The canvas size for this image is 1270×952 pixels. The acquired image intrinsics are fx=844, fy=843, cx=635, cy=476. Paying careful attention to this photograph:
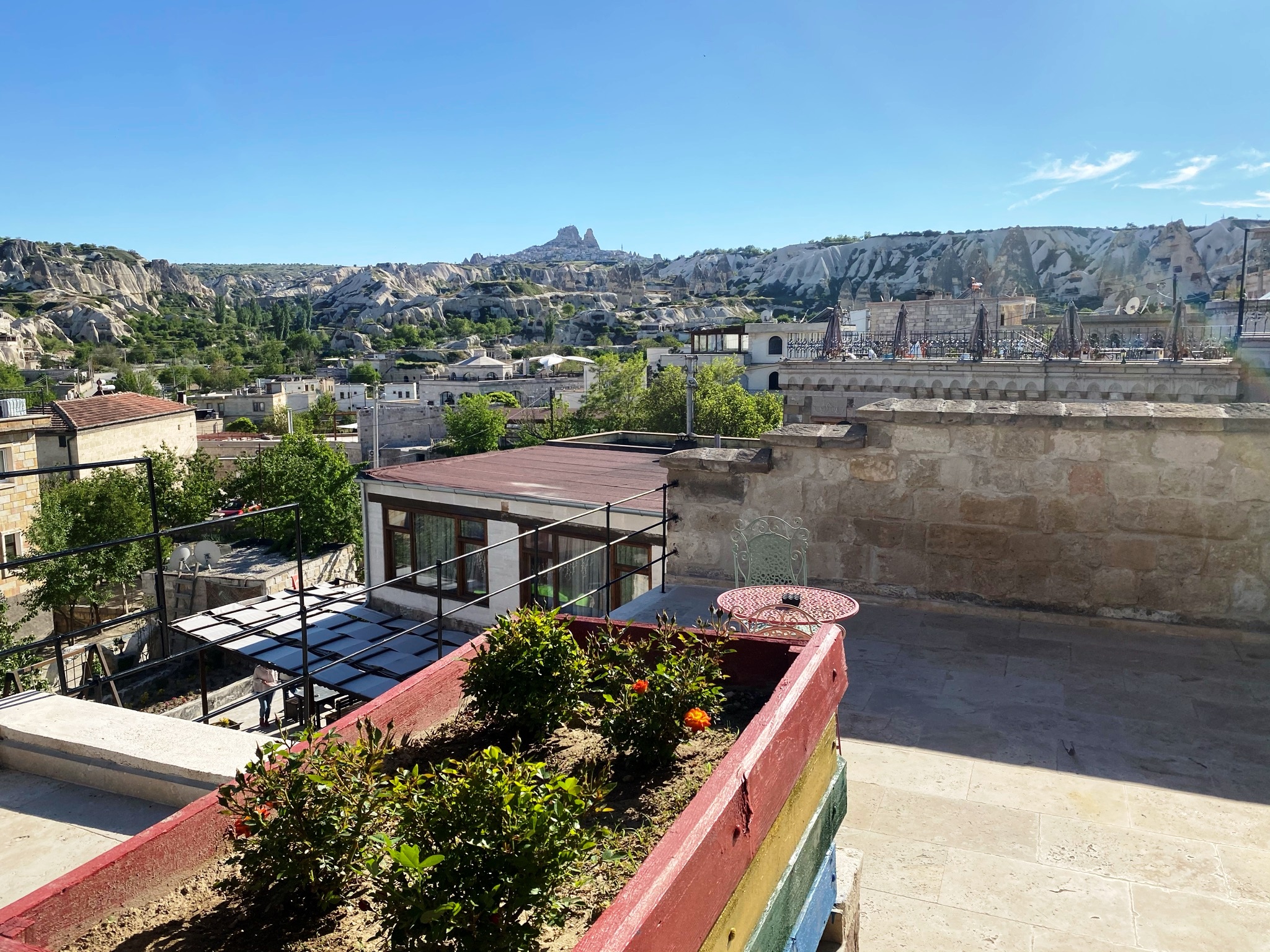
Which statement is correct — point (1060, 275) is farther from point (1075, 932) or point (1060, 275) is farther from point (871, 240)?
point (1075, 932)

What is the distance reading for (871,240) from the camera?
162125 mm

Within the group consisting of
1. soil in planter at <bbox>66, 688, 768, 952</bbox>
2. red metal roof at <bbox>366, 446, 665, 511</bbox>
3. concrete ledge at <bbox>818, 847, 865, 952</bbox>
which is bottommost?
red metal roof at <bbox>366, 446, 665, 511</bbox>

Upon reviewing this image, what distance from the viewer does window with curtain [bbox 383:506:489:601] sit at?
41.0 ft

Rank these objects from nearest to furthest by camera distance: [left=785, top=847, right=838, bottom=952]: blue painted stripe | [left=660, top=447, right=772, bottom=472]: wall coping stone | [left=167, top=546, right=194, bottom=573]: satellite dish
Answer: [left=785, top=847, right=838, bottom=952]: blue painted stripe < [left=660, top=447, right=772, bottom=472]: wall coping stone < [left=167, top=546, right=194, bottom=573]: satellite dish

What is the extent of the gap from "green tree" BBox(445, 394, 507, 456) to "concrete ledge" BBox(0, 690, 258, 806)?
160ft

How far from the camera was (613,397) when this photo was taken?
1976 inches

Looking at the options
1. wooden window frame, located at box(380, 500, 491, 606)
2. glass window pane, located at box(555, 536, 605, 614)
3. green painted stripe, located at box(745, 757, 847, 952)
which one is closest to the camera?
green painted stripe, located at box(745, 757, 847, 952)

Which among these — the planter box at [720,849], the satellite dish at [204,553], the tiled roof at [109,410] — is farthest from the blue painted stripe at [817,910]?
the tiled roof at [109,410]

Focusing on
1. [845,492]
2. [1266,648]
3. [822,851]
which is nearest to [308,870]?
[822,851]

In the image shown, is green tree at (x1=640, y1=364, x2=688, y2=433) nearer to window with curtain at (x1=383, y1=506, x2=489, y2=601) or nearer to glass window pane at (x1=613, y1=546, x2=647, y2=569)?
window with curtain at (x1=383, y1=506, x2=489, y2=601)

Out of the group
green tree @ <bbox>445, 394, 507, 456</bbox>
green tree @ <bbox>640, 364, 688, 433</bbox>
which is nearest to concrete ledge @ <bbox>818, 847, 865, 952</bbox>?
green tree @ <bbox>640, 364, 688, 433</bbox>

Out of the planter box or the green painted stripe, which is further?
the green painted stripe

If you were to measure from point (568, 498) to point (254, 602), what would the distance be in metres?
6.32

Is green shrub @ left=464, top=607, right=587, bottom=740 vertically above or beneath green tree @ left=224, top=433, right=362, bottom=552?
above
